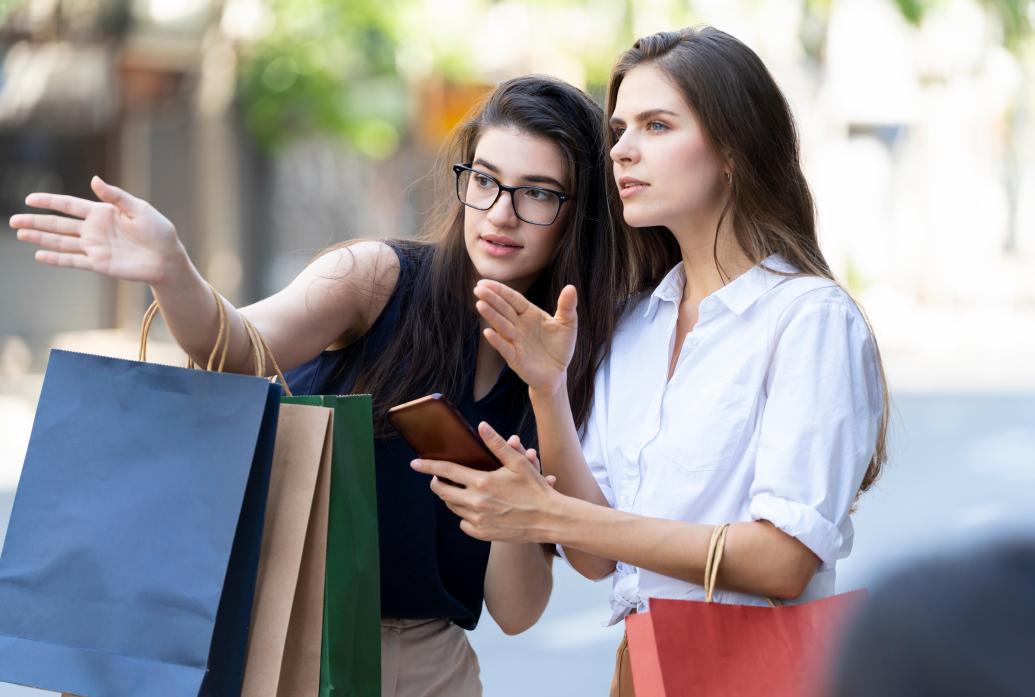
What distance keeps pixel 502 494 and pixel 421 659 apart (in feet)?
1.77

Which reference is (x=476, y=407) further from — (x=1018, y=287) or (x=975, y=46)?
(x=1018, y=287)

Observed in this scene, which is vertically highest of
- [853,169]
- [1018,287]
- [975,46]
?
[975,46]

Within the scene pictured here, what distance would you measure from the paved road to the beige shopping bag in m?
0.78

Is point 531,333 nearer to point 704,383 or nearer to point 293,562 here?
point 704,383

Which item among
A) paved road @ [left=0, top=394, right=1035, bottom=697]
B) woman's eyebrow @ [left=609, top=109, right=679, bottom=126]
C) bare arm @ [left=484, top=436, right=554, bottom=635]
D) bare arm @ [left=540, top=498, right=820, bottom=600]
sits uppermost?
woman's eyebrow @ [left=609, top=109, right=679, bottom=126]

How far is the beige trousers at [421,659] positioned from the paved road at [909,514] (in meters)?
0.74

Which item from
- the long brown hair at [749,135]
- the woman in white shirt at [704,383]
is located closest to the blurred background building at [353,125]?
the woman in white shirt at [704,383]

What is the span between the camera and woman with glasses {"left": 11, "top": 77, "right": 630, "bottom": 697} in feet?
7.70

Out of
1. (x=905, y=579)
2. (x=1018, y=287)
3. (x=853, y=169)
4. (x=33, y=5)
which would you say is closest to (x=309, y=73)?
(x=33, y=5)

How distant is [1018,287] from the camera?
28.2m

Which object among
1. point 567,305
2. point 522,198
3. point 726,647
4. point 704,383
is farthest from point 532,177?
point 726,647

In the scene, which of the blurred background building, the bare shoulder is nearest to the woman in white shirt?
the bare shoulder

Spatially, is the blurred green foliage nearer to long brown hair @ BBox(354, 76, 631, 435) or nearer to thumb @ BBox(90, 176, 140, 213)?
long brown hair @ BBox(354, 76, 631, 435)

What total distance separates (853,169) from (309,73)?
12664 millimetres
